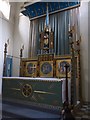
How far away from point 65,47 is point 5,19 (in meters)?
3.04

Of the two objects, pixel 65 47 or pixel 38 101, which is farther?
pixel 65 47

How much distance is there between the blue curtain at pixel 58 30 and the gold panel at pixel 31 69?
434mm

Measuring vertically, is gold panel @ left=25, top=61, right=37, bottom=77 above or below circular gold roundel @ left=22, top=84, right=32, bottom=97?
above

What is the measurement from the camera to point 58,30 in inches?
211

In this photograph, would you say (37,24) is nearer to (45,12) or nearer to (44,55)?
(45,12)

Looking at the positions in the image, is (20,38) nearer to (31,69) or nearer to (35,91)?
(31,69)

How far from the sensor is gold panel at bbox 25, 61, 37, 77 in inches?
209

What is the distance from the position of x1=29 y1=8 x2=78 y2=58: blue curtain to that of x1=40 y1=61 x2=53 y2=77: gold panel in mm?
526

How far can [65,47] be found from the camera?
16.6ft

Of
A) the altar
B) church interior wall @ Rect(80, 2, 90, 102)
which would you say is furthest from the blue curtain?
the altar

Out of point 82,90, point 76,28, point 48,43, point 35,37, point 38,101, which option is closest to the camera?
point 38,101

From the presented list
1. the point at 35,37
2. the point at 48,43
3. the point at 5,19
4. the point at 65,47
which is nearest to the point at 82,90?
the point at 65,47

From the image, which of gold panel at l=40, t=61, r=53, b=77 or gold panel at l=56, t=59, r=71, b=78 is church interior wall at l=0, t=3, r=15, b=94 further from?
gold panel at l=56, t=59, r=71, b=78

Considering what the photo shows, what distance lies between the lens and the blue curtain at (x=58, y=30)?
5113 mm
